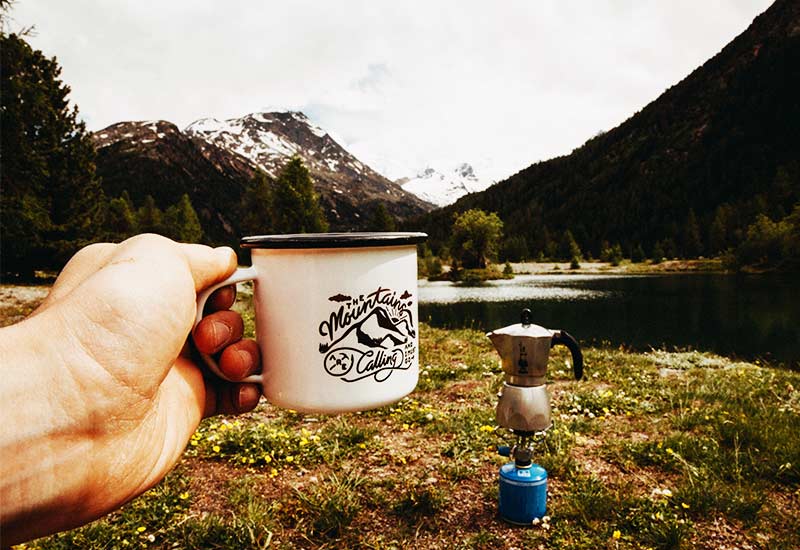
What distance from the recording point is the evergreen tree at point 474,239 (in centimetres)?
7944

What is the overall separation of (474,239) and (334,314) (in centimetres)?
7997

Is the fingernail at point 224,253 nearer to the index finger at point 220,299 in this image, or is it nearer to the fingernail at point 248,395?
the index finger at point 220,299

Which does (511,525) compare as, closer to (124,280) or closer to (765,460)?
(765,460)

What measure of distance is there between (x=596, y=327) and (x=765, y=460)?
21.7 metres

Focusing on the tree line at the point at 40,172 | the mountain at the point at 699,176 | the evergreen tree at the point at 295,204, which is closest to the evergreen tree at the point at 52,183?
the tree line at the point at 40,172

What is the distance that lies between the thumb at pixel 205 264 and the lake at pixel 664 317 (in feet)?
40.3

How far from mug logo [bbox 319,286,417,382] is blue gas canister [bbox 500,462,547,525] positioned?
7.56 feet

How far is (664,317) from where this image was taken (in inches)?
1161

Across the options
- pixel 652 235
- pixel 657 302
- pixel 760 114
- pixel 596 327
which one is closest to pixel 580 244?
pixel 652 235

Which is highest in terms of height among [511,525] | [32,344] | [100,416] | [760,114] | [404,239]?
[760,114]

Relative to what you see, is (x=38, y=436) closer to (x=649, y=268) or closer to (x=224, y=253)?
(x=224, y=253)

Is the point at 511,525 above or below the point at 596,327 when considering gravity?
above

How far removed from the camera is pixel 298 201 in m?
52.3

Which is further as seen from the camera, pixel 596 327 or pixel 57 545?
pixel 596 327
